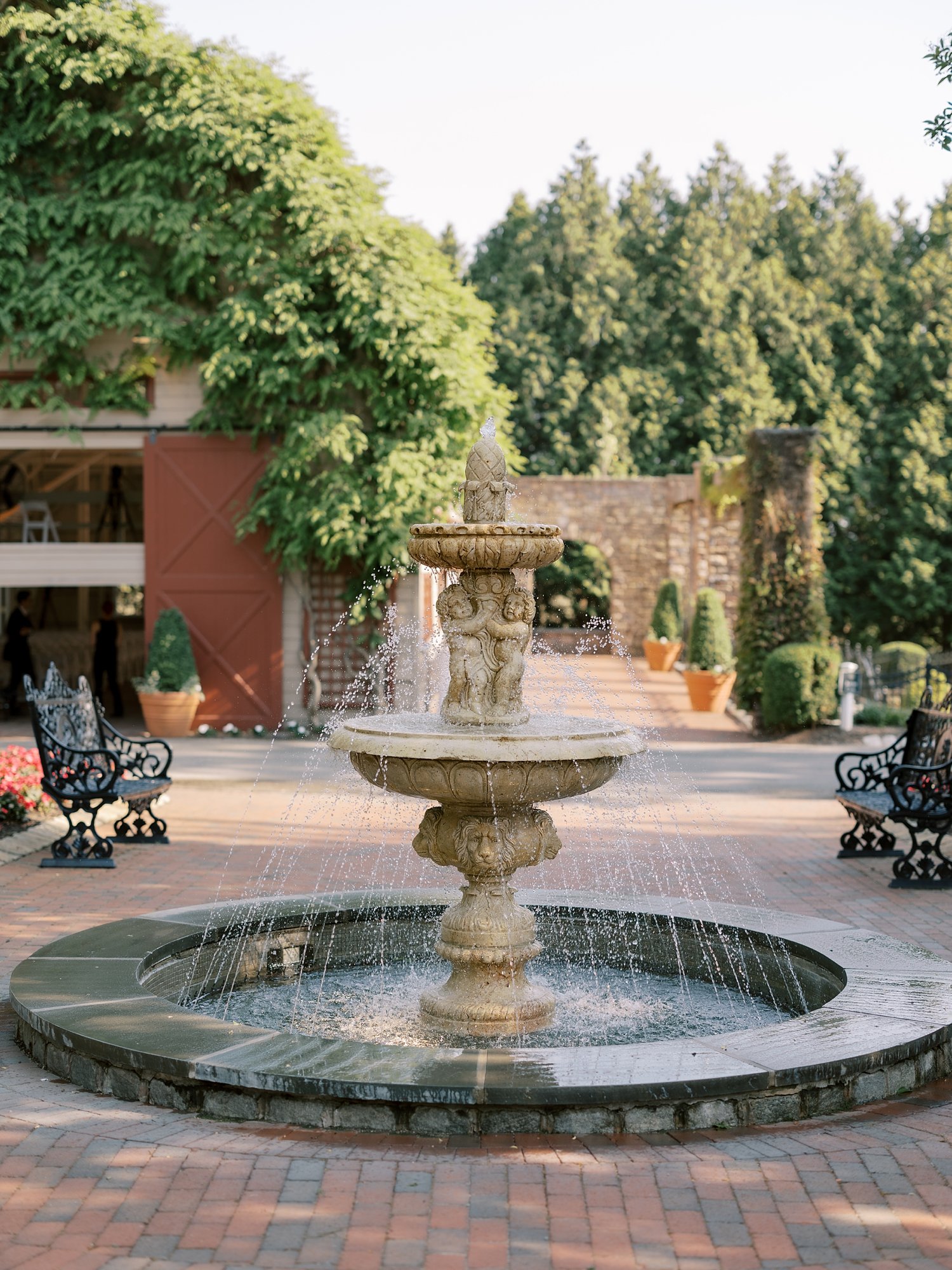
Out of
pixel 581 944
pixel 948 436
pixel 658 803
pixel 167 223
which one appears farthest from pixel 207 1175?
pixel 948 436

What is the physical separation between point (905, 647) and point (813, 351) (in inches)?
490

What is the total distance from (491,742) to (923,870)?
4816 millimetres

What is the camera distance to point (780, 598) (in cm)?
1920

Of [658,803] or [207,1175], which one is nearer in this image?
[207,1175]

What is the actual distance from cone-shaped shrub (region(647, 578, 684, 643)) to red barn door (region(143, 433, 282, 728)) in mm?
13556

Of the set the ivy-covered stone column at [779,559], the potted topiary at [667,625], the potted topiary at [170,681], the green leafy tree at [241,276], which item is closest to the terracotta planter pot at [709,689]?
the ivy-covered stone column at [779,559]

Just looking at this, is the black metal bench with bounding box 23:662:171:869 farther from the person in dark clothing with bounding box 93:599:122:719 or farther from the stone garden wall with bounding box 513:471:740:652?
the stone garden wall with bounding box 513:471:740:652

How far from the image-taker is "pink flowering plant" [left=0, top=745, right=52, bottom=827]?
34.7ft

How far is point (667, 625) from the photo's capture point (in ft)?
100

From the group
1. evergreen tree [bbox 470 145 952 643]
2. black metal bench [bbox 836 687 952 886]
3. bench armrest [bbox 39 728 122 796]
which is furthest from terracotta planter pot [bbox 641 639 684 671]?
bench armrest [bbox 39 728 122 796]

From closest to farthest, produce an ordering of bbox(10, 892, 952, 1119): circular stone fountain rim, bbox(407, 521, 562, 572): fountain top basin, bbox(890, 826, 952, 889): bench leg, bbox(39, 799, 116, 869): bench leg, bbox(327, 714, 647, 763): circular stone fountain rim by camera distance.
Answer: bbox(10, 892, 952, 1119): circular stone fountain rim
bbox(327, 714, 647, 763): circular stone fountain rim
bbox(407, 521, 562, 572): fountain top basin
bbox(890, 826, 952, 889): bench leg
bbox(39, 799, 116, 869): bench leg

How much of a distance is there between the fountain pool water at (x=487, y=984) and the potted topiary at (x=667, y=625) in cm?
2232

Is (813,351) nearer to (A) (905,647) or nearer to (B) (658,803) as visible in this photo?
(A) (905,647)

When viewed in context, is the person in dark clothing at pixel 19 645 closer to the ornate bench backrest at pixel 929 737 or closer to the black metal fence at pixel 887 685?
the black metal fence at pixel 887 685
